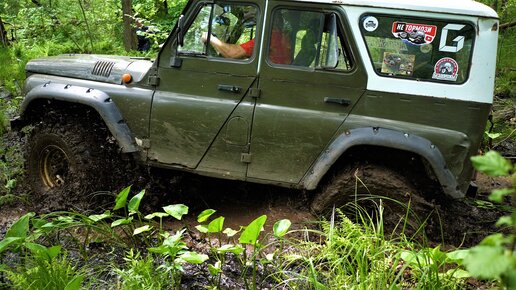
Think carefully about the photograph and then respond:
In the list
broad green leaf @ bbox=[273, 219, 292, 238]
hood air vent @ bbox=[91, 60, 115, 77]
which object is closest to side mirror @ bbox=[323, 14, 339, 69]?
broad green leaf @ bbox=[273, 219, 292, 238]

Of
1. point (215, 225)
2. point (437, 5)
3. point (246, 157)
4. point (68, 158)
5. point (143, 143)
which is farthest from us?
point (68, 158)

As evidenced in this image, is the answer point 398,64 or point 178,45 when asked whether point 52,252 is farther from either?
point 398,64

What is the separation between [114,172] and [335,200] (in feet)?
6.66

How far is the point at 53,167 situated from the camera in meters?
4.57

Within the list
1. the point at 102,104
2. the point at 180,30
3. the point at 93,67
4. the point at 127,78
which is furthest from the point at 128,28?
the point at 180,30

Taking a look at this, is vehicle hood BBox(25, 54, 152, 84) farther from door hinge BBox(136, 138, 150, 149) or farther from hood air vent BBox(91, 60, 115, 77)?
door hinge BBox(136, 138, 150, 149)

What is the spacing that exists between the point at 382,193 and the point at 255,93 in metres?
1.26

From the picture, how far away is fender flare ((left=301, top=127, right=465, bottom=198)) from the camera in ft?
11.3

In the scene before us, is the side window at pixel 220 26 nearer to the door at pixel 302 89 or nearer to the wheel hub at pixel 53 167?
the door at pixel 302 89

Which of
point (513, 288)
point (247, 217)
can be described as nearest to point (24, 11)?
point (247, 217)

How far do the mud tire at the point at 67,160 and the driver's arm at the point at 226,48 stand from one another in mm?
1310

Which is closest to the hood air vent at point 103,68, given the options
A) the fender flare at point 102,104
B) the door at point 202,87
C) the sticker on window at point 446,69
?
the fender flare at point 102,104

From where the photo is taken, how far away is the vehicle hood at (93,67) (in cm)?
423

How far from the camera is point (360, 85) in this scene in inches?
142
